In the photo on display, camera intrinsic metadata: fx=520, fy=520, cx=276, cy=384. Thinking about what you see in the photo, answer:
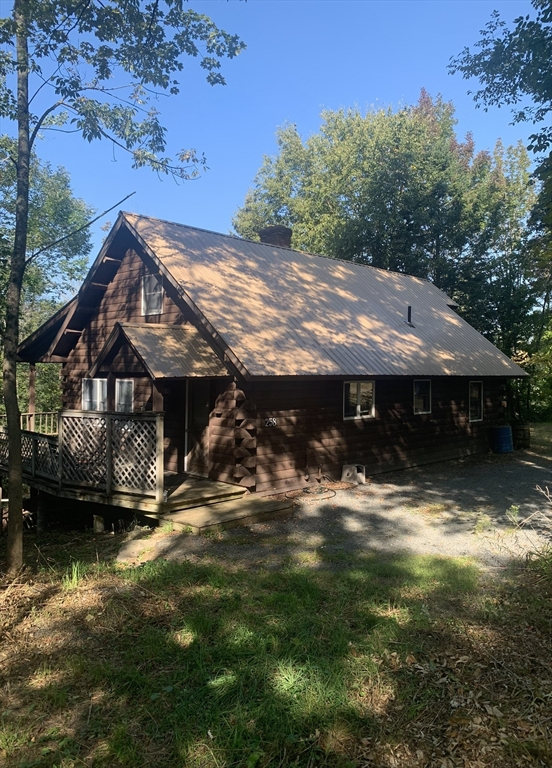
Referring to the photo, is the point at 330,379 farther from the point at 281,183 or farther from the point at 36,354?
the point at 281,183

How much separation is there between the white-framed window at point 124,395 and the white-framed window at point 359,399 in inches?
211

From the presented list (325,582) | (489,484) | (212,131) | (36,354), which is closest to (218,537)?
(325,582)

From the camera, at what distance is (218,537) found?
793 centimetres

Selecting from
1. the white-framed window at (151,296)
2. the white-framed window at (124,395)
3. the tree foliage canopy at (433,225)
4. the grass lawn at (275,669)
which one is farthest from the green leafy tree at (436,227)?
the grass lawn at (275,669)

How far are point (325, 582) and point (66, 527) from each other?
7749 millimetres

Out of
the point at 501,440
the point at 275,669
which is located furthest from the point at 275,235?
the point at 275,669

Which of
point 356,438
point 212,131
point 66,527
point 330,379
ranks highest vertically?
Answer: point 212,131

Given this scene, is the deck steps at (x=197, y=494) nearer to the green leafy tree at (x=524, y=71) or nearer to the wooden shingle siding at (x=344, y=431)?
the wooden shingle siding at (x=344, y=431)

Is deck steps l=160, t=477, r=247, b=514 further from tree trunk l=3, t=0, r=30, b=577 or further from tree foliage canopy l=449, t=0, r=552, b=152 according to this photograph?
tree foliage canopy l=449, t=0, r=552, b=152

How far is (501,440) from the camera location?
59.0 feet

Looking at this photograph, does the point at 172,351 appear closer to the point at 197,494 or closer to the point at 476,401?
the point at 197,494

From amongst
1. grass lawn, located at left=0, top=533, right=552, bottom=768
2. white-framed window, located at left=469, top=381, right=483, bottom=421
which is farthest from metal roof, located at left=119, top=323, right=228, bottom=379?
white-framed window, located at left=469, top=381, right=483, bottom=421

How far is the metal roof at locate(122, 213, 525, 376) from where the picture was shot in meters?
11.0

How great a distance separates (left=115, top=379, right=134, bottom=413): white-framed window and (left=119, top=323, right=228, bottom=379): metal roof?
9.26 ft
